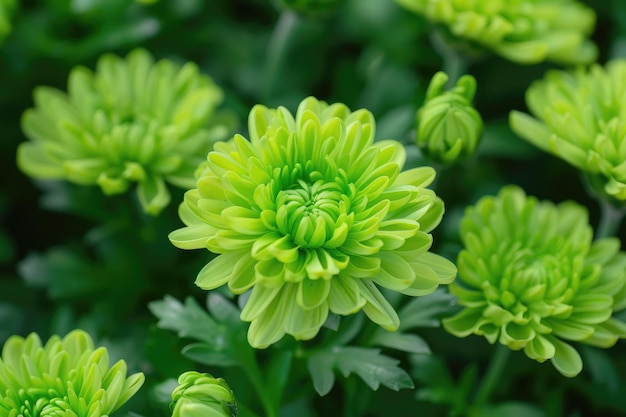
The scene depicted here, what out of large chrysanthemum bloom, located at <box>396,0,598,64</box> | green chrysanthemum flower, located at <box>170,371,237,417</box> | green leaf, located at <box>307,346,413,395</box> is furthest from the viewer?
large chrysanthemum bloom, located at <box>396,0,598,64</box>

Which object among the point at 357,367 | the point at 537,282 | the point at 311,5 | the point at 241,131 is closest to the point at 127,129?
the point at 241,131

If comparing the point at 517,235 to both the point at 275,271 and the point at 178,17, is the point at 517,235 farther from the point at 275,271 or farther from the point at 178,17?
the point at 178,17

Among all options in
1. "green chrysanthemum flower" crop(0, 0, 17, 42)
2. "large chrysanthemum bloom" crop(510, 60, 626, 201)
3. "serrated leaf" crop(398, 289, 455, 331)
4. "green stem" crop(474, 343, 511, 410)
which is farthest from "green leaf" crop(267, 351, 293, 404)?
"green chrysanthemum flower" crop(0, 0, 17, 42)

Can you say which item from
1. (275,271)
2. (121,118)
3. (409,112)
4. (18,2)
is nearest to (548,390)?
(409,112)

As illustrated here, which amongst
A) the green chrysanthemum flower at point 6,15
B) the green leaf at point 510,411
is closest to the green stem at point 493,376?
the green leaf at point 510,411

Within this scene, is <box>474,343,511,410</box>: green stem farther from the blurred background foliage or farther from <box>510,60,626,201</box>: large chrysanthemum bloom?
<box>510,60,626,201</box>: large chrysanthemum bloom

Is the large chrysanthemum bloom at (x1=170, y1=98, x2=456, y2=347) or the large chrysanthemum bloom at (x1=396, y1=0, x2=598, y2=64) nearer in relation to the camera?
the large chrysanthemum bloom at (x1=170, y1=98, x2=456, y2=347)
